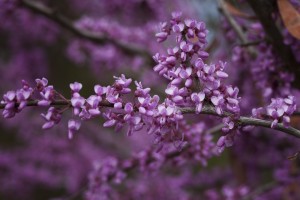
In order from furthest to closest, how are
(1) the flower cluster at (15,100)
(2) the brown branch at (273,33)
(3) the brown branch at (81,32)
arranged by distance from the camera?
(3) the brown branch at (81,32) < (2) the brown branch at (273,33) < (1) the flower cluster at (15,100)

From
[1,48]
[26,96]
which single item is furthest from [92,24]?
[1,48]

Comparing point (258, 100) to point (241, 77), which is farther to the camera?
point (258, 100)

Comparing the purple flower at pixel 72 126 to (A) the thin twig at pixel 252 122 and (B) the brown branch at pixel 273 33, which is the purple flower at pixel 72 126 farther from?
(B) the brown branch at pixel 273 33

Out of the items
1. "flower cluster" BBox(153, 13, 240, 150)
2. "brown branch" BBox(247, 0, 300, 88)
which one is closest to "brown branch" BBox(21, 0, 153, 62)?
"brown branch" BBox(247, 0, 300, 88)

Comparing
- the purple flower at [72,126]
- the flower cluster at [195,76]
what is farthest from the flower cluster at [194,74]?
the purple flower at [72,126]

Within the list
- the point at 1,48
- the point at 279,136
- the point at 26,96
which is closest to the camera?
the point at 26,96

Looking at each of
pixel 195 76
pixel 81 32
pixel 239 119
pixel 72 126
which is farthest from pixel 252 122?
pixel 81 32

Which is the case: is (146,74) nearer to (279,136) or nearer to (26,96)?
(279,136)
